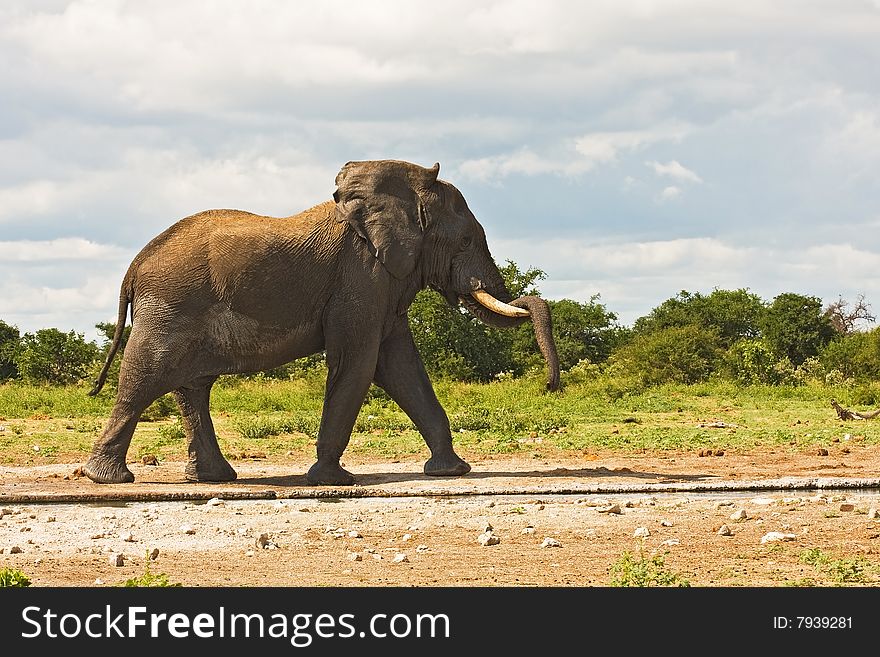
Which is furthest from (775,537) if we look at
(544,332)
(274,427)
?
(274,427)

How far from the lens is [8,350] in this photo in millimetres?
48281

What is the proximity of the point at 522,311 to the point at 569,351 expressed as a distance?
35.9 metres

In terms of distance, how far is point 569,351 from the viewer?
167ft

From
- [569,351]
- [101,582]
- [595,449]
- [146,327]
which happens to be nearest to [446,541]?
[101,582]

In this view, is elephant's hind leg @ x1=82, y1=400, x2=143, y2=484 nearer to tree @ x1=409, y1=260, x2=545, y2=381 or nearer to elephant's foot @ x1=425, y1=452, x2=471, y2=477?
elephant's foot @ x1=425, y1=452, x2=471, y2=477

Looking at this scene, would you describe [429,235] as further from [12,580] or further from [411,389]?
[12,580]

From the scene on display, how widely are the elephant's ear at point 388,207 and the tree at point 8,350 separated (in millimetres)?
33505

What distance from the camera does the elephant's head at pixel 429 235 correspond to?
48.9 feet

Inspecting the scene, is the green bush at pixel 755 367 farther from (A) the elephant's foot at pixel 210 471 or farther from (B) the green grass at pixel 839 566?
(B) the green grass at pixel 839 566

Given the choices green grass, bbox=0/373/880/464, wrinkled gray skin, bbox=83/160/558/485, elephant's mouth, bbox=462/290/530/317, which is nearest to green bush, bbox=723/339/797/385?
green grass, bbox=0/373/880/464

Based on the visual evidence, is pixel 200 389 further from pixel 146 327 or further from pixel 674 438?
pixel 674 438

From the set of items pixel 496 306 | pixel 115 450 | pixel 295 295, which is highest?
pixel 295 295

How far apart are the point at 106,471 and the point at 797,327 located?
1669 inches

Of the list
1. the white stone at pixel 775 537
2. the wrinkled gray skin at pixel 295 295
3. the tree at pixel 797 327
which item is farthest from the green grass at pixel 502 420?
the tree at pixel 797 327
